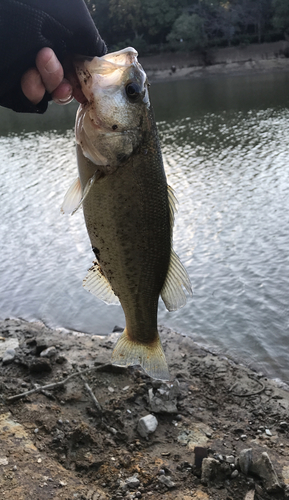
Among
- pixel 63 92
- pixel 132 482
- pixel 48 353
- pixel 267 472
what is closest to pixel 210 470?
pixel 267 472

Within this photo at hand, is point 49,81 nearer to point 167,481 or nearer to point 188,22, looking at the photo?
point 167,481

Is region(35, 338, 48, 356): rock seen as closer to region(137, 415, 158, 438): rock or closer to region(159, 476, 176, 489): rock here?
region(137, 415, 158, 438): rock

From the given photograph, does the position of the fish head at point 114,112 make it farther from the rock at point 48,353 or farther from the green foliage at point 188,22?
the green foliage at point 188,22

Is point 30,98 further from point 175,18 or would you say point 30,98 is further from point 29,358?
point 175,18

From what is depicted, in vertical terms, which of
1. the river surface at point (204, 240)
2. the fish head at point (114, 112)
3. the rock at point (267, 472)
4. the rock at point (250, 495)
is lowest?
the river surface at point (204, 240)

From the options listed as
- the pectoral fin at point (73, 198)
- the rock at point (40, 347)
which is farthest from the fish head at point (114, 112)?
the rock at point (40, 347)

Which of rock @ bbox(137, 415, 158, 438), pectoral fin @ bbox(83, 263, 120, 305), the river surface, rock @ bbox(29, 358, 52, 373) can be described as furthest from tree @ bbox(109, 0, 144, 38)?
pectoral fin @ bbox(83, 263, 120, 305)
